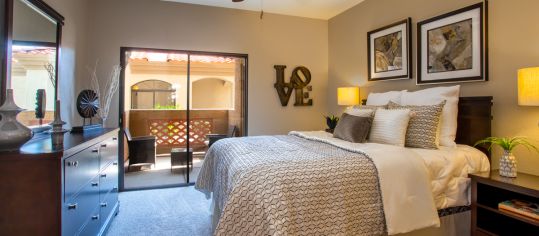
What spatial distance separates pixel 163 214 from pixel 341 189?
2.13 m

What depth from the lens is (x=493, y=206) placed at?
204 cm

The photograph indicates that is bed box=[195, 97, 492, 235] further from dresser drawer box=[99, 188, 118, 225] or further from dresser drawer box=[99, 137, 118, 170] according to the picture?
dresser drawer box=[99, 188, 118, 225]

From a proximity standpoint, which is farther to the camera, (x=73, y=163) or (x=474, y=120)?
(x=474, y=120)

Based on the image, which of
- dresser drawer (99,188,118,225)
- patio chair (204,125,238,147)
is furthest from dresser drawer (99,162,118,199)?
patio chair (204,125,238,147)

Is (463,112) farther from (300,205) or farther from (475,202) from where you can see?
(300,205)

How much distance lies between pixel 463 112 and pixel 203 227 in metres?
2.69

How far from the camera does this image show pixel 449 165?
→ 6.88 ft

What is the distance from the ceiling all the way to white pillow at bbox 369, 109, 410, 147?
7.28 ft

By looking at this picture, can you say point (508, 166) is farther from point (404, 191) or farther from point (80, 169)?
point (80, 169)

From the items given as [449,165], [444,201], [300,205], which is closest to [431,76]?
[449,165]

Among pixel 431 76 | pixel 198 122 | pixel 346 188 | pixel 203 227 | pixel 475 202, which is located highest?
pixel 431 76

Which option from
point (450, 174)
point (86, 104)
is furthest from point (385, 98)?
point (86, 104)

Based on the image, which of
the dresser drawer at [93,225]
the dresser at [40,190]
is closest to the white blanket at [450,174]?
the dresser at [40,190]

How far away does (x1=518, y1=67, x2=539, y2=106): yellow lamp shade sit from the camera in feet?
6.18
